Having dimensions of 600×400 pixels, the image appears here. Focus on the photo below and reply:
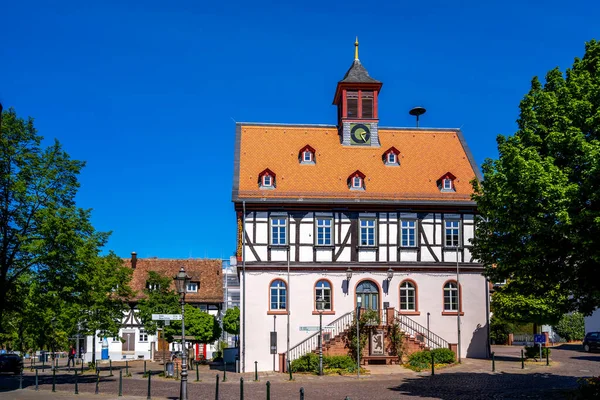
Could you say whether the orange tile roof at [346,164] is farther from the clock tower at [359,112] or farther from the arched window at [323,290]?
the arched window at [323,290]

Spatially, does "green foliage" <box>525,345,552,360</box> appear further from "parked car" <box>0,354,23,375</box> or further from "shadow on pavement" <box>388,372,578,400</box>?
"parked car" <box>0,354,23,375</box>

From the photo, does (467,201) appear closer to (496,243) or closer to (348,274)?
(348,274)

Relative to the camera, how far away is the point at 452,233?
3756 cm

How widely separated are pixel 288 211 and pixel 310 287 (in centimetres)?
422

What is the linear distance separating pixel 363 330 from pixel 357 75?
53.6ft

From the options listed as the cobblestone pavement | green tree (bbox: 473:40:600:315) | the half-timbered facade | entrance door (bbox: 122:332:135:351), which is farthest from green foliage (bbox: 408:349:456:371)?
entrance door (bbox: 122:332:135:351)

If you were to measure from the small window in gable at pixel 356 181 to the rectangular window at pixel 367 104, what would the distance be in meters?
5.16

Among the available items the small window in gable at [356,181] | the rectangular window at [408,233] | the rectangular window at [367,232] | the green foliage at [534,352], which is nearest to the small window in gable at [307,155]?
the small window in gable at [356,181]

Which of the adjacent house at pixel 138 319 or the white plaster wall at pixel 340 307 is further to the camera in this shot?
the adjacent house at pixel 138 319

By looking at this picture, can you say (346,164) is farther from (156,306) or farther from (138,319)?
(138,319)

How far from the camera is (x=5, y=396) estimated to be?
2550 centimetres

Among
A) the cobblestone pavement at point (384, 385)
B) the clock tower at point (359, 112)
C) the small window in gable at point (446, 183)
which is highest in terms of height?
the clock tower at point (359, 112)

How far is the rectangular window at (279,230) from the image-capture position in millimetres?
36656

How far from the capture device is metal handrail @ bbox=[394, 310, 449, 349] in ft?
116
